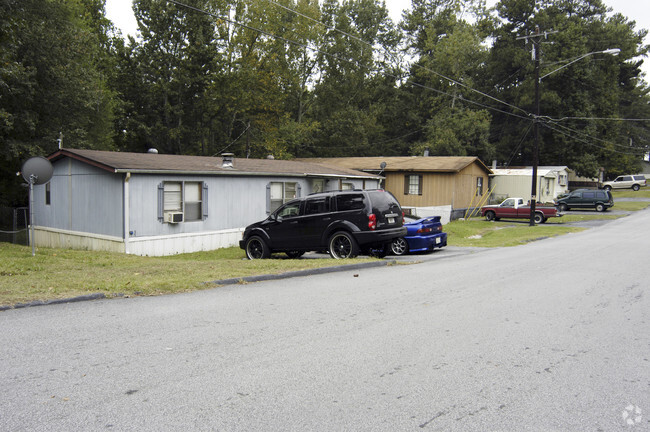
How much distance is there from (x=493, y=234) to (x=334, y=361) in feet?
68.2

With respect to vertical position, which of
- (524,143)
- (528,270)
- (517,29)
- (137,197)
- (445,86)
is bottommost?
(528,270)

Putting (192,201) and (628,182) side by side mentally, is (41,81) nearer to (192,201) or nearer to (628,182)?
(192,201)

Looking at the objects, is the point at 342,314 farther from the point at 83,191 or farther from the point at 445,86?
the point at 445,86

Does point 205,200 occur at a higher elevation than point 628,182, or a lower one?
lower

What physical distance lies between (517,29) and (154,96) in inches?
1679

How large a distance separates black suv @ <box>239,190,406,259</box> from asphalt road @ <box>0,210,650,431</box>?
525 cm

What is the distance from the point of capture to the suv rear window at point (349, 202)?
1429 cm

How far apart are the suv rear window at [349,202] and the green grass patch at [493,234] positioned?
7024mm

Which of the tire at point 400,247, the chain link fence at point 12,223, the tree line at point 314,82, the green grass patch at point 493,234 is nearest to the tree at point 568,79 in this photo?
the tree line at point 314,82

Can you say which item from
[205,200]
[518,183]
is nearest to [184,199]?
[205,200]

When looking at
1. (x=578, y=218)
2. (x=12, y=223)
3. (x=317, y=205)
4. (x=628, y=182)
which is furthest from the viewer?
(x=628, y=182)

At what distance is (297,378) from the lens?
468cm

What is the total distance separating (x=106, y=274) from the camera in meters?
10.4

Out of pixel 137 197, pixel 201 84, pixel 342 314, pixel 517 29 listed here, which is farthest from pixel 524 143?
pixel 342 314
